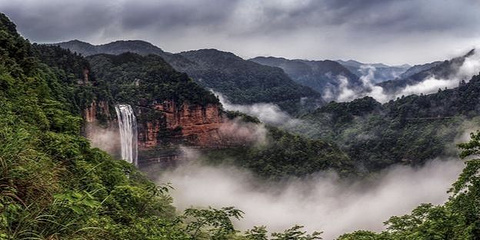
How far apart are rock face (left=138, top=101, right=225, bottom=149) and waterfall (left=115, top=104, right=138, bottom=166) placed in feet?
18.2

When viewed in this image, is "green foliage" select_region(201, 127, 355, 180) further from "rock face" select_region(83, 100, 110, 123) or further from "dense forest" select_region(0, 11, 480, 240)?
"rock face" select_region(83, 100, 110, 123)

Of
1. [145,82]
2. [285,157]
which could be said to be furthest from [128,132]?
[285,157]

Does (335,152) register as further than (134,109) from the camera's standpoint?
Yes

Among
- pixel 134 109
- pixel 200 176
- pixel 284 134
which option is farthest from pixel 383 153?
pixel 134 109

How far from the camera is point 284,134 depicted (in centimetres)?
11975

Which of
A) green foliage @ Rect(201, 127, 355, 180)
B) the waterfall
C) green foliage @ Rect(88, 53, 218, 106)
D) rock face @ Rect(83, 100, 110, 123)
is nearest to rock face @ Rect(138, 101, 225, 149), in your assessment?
green foliage @ Rect(88, 53, 218, 106)

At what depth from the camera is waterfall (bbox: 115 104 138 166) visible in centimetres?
8344

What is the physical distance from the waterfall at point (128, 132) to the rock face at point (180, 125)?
5.53m

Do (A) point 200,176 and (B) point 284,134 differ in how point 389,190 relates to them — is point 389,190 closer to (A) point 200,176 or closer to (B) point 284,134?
(B) point 284,134

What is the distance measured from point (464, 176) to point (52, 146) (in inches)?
618

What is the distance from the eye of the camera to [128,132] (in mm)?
88000

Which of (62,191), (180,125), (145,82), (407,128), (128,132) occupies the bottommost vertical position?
(62,191)

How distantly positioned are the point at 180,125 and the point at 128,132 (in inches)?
844

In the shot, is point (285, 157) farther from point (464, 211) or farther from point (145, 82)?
point (464, 211)
